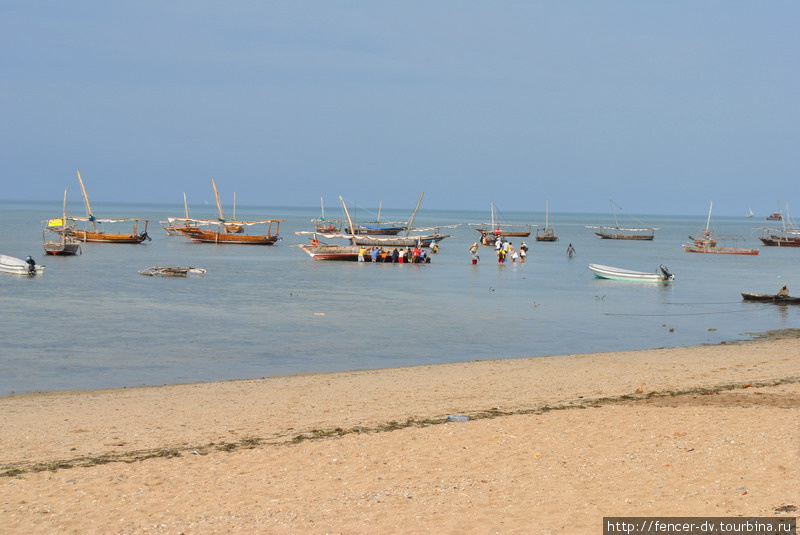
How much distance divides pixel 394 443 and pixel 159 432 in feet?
11.5

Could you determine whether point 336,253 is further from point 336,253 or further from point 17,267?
point 17,267

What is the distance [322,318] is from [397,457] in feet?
68.8

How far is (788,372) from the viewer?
56.2 ft

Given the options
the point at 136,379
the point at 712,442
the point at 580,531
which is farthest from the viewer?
the point at 136,379

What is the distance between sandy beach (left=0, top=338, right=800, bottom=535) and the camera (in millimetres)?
7773

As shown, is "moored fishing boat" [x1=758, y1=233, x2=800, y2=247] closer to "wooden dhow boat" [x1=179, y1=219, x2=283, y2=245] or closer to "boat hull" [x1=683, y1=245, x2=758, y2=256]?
"boat hull" [x1=683, y1=245, x2=758, y2=256]

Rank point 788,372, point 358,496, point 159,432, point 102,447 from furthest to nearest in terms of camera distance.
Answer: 1. point 788,372
2. point 159,432
3. point 102,447
4. point 358,496

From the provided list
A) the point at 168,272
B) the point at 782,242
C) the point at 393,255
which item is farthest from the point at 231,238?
the point at 782,242

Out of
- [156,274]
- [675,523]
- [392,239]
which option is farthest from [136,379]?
[392,239]

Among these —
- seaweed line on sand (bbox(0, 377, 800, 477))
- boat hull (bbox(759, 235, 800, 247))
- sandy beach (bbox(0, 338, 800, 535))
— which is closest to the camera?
sandy beach (bbox(0, 338, 800, 535))

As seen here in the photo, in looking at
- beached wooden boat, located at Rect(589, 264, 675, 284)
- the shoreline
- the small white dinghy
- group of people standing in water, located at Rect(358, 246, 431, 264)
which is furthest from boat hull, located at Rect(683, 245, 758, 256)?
the small white dinghy

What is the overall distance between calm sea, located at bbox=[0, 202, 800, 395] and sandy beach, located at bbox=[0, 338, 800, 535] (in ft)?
15.1

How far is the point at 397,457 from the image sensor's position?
32.5ft

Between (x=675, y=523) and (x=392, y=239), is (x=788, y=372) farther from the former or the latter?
(x=392, y=239)
